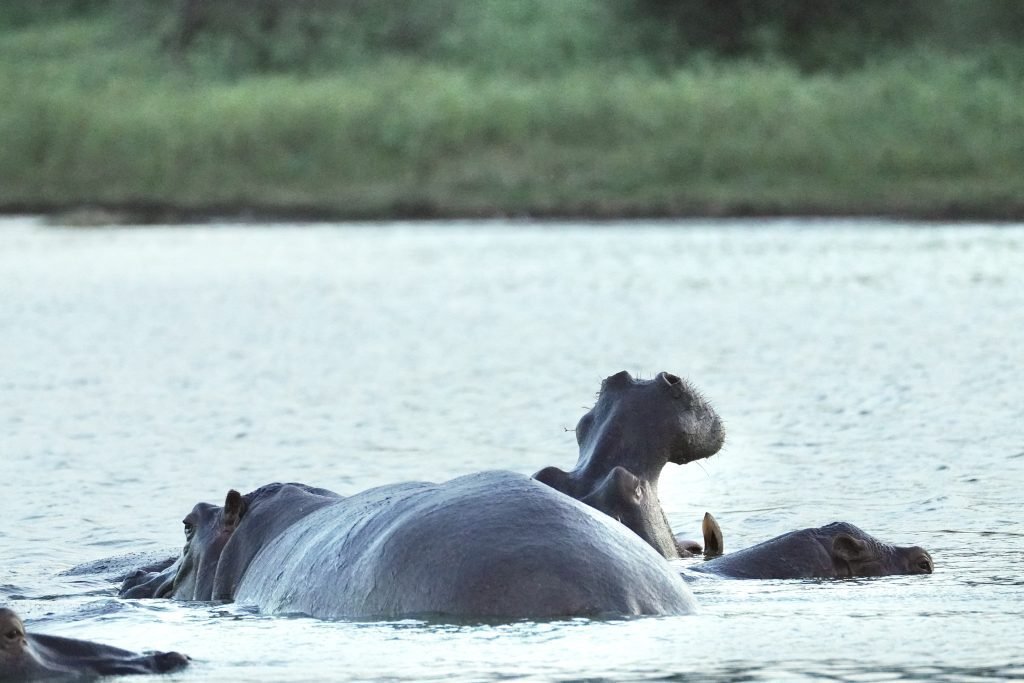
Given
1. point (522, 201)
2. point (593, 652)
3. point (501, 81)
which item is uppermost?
point (501, 81)

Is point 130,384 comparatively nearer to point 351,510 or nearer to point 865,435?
point 865,435

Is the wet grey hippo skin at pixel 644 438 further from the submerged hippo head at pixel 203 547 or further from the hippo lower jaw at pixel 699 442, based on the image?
the submerged hippo head at pixel 203 547

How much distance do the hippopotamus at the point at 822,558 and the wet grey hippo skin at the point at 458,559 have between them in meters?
0.76

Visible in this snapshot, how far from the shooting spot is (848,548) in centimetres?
560

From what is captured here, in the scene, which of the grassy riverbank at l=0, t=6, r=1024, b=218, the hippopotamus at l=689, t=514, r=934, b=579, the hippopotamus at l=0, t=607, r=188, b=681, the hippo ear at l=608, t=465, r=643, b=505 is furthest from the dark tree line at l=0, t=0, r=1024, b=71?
the hippopotamus at l=0, t=607, r=188, b=681

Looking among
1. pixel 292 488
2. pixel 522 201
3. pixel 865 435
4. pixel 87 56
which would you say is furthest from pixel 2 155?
pixel 292 488

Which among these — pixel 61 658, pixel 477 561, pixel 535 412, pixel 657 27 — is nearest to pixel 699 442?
pixel 477 561

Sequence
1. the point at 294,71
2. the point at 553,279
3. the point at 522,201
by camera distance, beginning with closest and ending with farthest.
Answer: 1. the point at 553,279
2. the point at 522,201
3. the point at 294,71

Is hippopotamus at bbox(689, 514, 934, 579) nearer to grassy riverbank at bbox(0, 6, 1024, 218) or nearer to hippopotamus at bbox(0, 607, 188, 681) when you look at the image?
hippopotamus at bbox(0, 607, 188, 681)

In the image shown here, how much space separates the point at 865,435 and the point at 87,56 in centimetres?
2737

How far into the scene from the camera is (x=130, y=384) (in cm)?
1191

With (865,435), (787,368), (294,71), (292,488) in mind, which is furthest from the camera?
(294,71)

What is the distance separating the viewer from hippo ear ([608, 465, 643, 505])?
5.40 metres

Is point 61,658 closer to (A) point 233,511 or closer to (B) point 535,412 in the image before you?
(A) point 233,511
